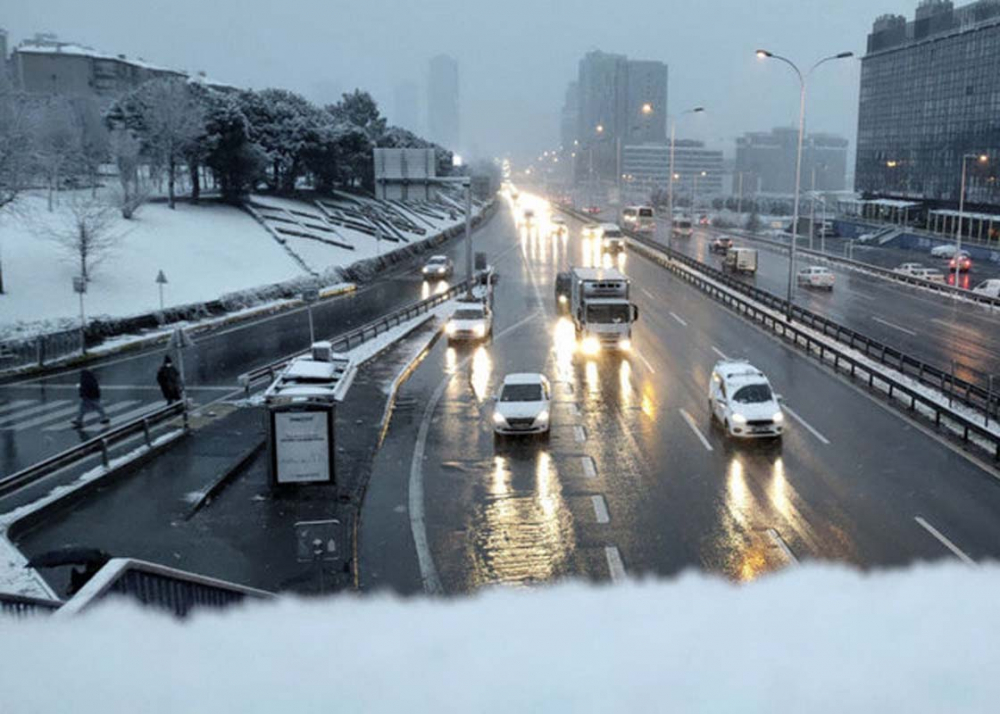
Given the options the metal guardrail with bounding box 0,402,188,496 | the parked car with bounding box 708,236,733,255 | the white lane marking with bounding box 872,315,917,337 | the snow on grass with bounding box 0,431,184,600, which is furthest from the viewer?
the parked car with bounding box 708,236,733,255

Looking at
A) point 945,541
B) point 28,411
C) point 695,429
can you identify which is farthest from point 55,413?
point 945,541

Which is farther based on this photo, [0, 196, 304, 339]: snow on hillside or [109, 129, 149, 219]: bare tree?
[109, 129, 149, 219]: bare tree

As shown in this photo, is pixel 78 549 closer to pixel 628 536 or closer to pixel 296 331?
pixel 628 536

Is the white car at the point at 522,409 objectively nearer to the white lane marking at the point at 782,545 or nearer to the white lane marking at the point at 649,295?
the white lane marking at the point at 782,545

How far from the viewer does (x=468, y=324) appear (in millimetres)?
38000

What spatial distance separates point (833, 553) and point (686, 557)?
8.04 feet

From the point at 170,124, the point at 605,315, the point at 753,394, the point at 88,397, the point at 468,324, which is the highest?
the point at 170,124

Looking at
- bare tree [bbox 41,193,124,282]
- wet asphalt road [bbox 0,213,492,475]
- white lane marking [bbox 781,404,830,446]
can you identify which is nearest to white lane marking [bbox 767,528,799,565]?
white lane marking [bbox 781,404,830,446]

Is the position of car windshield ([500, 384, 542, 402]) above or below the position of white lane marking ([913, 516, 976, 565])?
above

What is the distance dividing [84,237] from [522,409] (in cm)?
2731

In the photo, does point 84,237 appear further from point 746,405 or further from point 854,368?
point 854,368

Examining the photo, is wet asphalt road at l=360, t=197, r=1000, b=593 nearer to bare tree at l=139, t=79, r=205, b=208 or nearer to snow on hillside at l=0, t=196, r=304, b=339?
snow on hillside at l=0, t=196, r=304, b=339

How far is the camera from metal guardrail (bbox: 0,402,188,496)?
16875mm

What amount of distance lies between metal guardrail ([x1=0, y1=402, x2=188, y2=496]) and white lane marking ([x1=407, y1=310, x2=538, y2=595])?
234 inches
